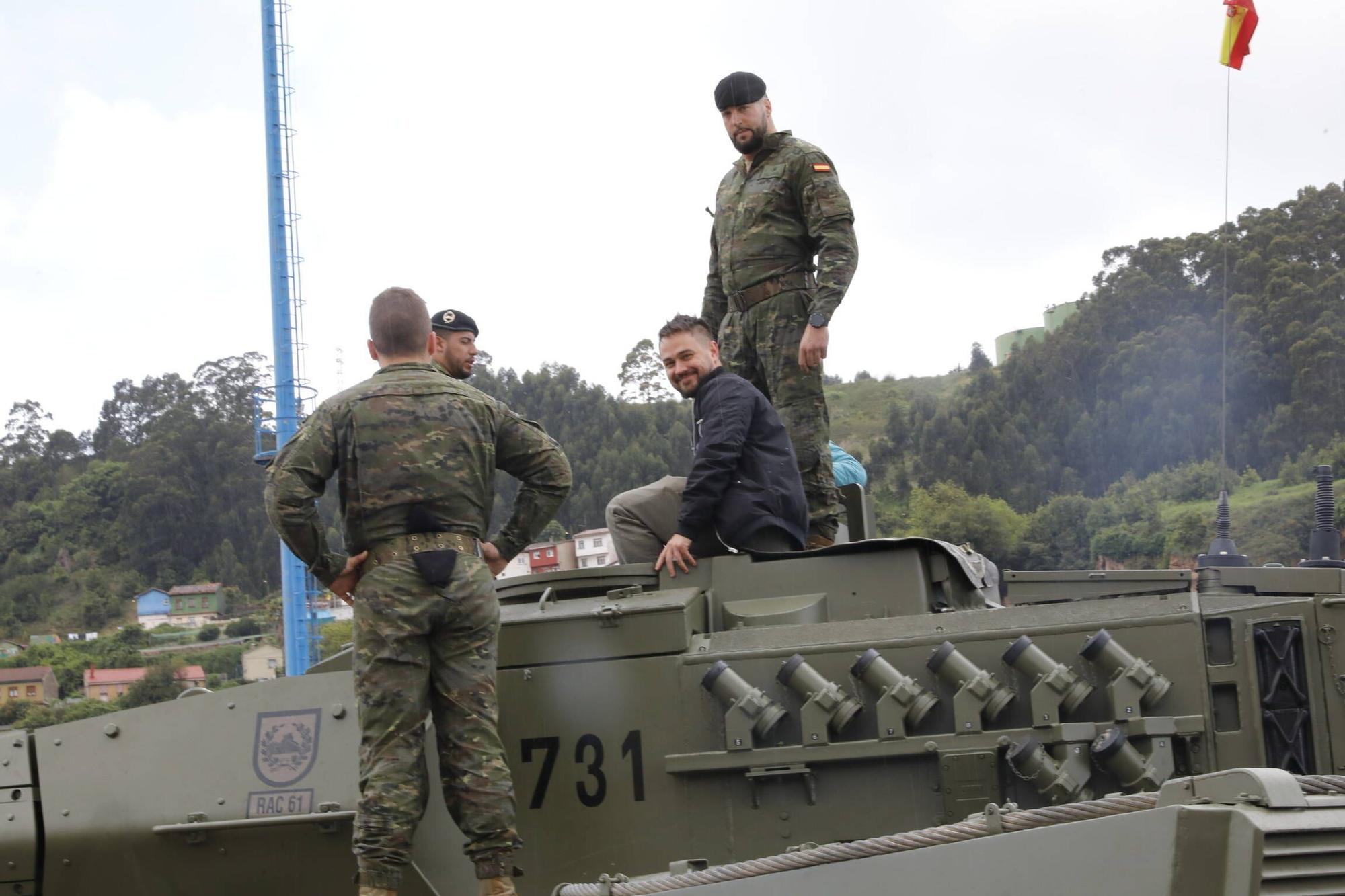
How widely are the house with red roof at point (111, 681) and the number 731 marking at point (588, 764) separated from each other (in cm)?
3225

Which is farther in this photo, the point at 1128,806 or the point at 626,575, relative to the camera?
the point at 626,575

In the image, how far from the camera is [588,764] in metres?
5.70

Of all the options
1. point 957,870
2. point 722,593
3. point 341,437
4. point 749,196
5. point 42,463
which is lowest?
point 957,870

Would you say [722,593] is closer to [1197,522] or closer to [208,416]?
[1197,522]

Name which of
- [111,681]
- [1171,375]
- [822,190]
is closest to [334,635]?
[111,681]

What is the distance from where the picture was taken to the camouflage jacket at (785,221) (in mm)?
7332

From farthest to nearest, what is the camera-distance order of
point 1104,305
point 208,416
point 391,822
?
point 208,416 < point 1104,305 < point 391,822

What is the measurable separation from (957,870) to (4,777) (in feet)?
12.4

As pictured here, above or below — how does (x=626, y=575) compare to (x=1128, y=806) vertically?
above

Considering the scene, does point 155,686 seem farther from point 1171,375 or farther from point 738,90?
point 738,90

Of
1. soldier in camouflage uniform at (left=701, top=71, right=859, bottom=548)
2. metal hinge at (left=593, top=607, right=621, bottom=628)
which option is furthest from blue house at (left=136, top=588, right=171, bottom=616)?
metal hinge at (left=593, top=607, right=621, bottom=628)

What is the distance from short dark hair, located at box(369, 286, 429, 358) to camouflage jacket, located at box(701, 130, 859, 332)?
2318 mm

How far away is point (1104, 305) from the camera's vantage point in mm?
46969

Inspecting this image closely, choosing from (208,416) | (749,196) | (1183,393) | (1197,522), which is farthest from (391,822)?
(208,416)
